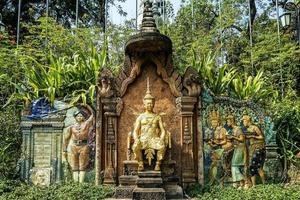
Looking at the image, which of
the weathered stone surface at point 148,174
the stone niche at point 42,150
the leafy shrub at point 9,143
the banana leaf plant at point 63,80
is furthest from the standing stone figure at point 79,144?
the weathered stone surface at point 148,174

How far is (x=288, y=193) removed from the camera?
7.08 metres

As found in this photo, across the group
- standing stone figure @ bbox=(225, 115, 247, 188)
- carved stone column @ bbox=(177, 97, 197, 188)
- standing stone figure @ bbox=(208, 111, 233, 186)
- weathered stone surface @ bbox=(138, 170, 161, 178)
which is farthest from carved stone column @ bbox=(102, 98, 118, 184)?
standing stone figure @ bbox=(225, 115, 247, 188)

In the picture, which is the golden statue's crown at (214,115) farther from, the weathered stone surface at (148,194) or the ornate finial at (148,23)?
the weathered stone surface at (148,194)

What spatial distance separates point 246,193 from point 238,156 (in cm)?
137

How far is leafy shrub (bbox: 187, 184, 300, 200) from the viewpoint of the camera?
7004mm

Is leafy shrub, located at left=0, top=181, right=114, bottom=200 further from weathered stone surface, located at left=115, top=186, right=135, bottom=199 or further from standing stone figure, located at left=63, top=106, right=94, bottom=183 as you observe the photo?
standing stone figure, located at left=63, top=106, right=94, bottom=183

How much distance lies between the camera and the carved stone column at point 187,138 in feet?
27.4

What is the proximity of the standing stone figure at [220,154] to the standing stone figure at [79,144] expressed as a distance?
106 inches

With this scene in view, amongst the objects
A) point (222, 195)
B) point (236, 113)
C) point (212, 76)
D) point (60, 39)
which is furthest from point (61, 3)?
point (222, 195)

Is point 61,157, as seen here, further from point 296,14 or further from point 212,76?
point 296,14

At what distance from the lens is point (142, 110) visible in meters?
8.83

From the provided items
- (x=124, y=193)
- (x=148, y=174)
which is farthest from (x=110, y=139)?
(x=148, y=174)

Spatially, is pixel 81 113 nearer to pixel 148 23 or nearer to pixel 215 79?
pixel 148 23

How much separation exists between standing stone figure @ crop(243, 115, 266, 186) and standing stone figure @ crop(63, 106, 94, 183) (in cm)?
349
